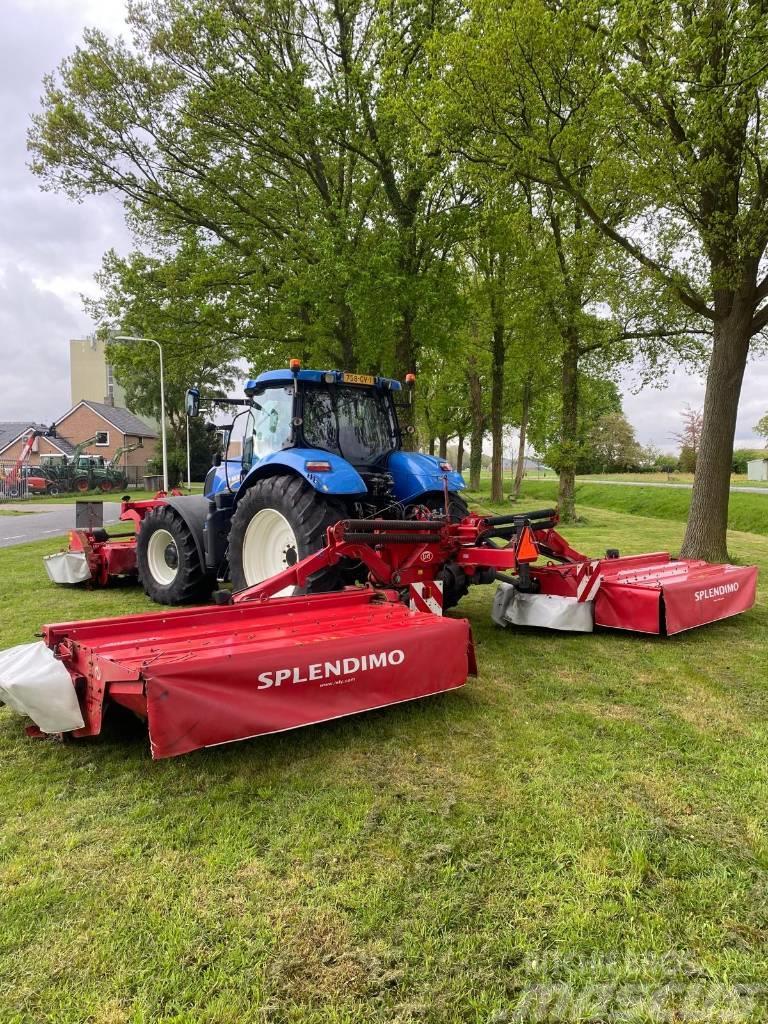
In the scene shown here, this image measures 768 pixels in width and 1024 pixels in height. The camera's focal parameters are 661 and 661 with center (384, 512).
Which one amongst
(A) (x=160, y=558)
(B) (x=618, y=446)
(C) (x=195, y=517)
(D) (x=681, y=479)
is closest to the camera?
(C) (x=195, y=517)

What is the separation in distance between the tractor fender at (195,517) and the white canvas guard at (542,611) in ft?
10.3

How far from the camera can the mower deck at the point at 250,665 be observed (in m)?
2.88

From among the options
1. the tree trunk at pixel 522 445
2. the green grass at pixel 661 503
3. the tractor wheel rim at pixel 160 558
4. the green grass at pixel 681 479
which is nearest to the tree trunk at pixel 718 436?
the tractor wheel rim at pixel 160 558

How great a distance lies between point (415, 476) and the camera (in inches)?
243

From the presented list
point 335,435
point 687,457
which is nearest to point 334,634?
point 335,435

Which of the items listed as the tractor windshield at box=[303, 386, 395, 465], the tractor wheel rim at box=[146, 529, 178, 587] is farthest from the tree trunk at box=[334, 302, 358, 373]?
the tractor windshield at box=[303, 386, 395, 465]

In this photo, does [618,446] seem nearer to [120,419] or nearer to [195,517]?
[120,419]

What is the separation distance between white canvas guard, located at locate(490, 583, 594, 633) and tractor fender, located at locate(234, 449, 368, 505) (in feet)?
5.28

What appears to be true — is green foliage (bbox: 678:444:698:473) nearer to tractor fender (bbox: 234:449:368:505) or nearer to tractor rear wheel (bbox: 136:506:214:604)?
tractor rear wheel (bbox: 136:506:214:604)

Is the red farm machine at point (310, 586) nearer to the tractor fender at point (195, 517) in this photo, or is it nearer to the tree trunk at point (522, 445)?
the tractor fender at point (195, 517)

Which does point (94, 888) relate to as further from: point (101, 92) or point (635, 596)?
point (101, 92)

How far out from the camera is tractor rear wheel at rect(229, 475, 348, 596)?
206 inches

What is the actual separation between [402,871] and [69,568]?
6.95 metres

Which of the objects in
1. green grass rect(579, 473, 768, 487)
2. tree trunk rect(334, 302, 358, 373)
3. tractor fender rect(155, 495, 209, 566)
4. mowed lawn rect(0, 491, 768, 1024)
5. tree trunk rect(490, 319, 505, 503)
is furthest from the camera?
green grass rect(579, 473, 768, 487)
